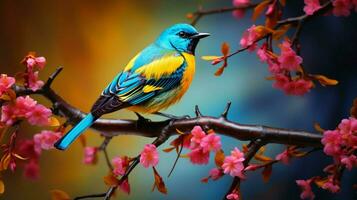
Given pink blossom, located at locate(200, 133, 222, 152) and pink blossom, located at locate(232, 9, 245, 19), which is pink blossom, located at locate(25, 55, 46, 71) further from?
pink blossom, located at locate(232, 9, 245, 19)

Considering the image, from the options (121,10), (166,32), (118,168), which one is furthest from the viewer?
(121,10)

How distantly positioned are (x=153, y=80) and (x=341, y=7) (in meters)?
0.47

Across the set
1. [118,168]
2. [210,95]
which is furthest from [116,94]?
[210,95]

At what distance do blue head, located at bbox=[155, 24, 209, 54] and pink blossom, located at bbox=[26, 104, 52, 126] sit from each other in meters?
0.35

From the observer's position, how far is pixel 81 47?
5.00 feet

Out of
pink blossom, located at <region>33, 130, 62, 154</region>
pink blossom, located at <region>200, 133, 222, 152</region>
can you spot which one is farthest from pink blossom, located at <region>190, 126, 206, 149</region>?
pink blossom, located at <region>33, 130, 62, 154</region>

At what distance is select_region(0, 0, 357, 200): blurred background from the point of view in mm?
1403

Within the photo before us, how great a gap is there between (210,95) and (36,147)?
0.49 meters

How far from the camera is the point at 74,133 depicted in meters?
1.25

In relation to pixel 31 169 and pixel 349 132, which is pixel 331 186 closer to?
pixel 349 132

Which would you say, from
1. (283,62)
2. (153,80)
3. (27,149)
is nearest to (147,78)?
(153,80)

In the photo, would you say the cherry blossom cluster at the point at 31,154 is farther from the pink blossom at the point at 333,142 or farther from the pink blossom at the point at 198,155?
the pink blossom at the point at 333,142

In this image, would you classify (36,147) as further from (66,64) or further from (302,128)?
(302,128)

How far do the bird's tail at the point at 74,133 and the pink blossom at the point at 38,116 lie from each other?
0.06 m
